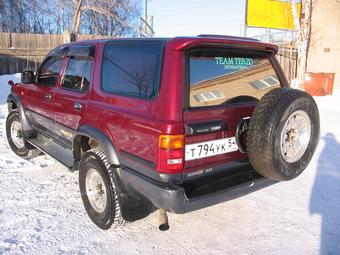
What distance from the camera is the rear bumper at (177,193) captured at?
8.79 feet

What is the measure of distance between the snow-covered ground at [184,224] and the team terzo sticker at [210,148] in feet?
3.12

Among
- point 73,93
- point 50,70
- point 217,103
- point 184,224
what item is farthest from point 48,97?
point 217,103

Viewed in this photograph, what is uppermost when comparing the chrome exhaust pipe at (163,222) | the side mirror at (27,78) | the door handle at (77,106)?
the side mirror at (27,78)

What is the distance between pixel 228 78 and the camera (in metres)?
3.14

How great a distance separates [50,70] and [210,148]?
2.92 meters

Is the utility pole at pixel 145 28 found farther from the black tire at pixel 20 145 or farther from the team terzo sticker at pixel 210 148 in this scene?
the team terzo sticker at pixel 210 148

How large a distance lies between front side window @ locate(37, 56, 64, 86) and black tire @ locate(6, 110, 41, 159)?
1.03 meters

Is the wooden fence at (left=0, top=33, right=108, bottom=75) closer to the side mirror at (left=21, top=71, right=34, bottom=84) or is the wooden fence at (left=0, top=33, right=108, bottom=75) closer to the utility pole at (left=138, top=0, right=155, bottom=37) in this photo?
→ the utility pole at (left=138, top=0, right=155, bottom=37)

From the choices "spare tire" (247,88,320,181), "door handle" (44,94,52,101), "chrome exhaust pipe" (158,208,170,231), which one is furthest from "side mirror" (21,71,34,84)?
"spare tire" (247,88,320,181)

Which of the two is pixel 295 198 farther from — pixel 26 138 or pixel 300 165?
pixel 26 138

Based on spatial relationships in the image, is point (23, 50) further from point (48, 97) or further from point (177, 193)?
point (177, 193)

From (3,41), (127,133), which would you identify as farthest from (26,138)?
(3,41)

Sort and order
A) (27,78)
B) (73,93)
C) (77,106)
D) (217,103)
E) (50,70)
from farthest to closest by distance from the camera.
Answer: (27,78) → (50,70) → (73,93) → (77,106) → (217,103)

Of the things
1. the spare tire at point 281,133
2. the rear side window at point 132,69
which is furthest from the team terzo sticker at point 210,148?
the rear side window at point 132,69
